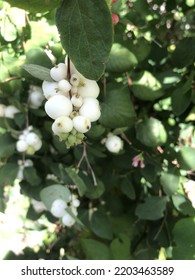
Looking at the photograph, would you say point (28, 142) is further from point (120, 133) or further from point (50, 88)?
point (50, 88)

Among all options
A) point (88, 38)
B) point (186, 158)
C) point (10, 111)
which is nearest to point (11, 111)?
point (10, 111)

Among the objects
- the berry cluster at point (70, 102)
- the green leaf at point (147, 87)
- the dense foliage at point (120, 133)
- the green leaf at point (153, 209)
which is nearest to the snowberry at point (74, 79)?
the berry cluster at point (70, 102)

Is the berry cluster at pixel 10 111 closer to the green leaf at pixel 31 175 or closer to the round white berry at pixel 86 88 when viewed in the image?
the green leaf at pixel 31 175

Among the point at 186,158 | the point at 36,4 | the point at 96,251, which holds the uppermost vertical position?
the point at 36,4

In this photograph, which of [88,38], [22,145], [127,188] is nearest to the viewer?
[88,38]

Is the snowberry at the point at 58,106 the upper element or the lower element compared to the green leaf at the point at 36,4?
lower

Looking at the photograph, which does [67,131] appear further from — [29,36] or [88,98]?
[29,36]

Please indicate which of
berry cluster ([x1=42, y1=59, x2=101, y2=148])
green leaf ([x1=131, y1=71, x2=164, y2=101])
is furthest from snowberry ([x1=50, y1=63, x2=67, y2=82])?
green leaf ([x1=131, y1=71, x2=164, y2=101])
